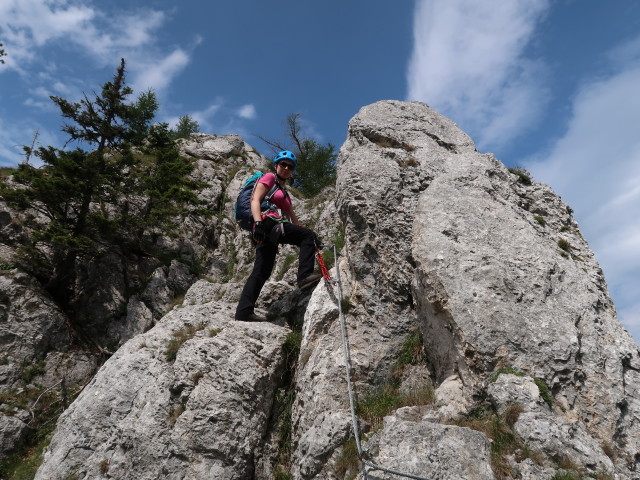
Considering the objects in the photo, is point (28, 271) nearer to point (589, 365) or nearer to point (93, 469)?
point (93, 469)

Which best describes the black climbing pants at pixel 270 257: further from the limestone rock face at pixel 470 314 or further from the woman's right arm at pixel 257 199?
the limestone rock face at pixel 470 314

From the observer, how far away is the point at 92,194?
16.2m

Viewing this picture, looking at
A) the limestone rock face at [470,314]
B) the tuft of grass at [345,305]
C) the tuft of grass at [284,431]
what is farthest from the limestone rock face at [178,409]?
the tuft of grass at [345,305]

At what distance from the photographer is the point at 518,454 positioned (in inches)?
175

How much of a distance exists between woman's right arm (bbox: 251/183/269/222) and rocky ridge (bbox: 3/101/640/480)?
1.74 m

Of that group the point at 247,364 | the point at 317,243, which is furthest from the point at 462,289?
the point at 247,364

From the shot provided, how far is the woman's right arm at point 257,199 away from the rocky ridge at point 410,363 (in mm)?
1735

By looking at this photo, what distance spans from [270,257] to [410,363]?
3813 mm

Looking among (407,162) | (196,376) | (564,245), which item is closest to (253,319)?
(196,376)

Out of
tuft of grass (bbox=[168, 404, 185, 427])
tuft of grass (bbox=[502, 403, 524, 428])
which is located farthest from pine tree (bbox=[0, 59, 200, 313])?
tuft of grass (bbox=[502, 403, 524, 428])

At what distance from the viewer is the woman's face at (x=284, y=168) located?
30.6 ft

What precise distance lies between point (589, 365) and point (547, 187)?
6.33 meters

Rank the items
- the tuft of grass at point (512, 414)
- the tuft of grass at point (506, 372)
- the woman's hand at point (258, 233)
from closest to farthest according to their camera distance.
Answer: the tuft of grass at point (512, 414) < the tuft of grass at point (506, 372) < the woman's hand at point (258, 233)

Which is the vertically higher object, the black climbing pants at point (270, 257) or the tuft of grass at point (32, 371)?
the black climbing pants at point (270, 257)
